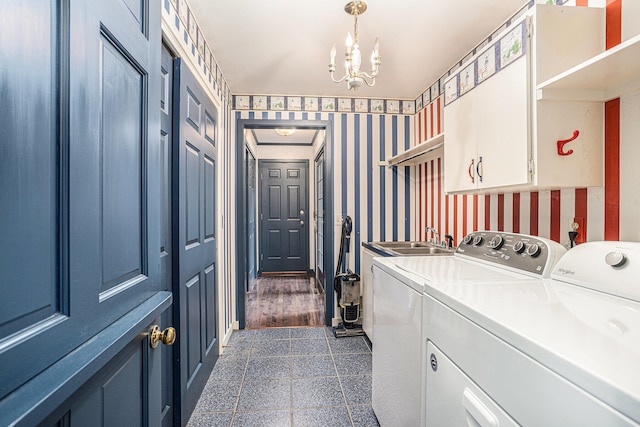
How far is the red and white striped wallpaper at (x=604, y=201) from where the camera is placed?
1.18 meters

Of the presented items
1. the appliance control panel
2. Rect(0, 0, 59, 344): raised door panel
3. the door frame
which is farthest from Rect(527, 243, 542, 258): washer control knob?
the door frame

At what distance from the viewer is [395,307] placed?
1.43 m

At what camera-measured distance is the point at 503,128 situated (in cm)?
139

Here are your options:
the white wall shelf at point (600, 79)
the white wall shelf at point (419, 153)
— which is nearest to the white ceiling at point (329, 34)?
the white wall shelf at point (419, 153)

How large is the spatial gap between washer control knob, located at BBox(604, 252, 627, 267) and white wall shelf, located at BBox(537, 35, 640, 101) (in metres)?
0.63

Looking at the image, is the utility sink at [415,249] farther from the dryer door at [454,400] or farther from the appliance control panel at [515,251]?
the dryer door at [454,400]

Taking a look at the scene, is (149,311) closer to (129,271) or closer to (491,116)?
(129,271)

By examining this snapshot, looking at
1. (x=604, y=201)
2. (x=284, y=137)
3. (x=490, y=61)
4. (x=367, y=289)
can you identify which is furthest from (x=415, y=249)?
(x=284, y=137)

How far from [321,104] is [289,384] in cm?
251

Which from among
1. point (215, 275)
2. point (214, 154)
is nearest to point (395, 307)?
point (215, 275)

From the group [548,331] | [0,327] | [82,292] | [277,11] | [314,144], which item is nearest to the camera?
[0,327]

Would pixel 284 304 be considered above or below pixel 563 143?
below

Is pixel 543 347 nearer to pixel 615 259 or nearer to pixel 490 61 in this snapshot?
pixel 615 259

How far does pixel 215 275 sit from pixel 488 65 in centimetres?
222
